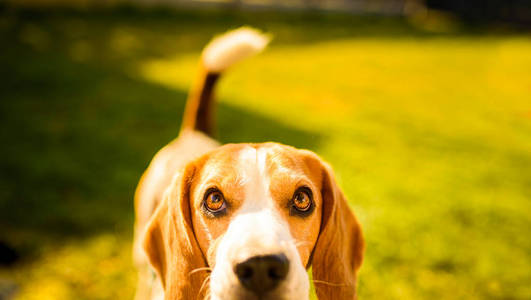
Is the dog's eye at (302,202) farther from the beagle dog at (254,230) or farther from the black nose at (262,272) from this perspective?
the black nose at (262,272)

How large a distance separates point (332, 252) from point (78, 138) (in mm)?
4765

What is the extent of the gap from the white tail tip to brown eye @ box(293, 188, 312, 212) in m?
1.43

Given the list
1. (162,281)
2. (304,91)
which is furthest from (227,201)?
(304,91)

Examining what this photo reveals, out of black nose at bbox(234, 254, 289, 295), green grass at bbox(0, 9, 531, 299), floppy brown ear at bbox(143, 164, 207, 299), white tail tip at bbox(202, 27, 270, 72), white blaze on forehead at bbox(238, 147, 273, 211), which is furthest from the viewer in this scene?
green grass at bbox(0, 9, 531, 299)

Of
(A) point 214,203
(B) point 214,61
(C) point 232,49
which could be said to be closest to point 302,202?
(A) point 214,203

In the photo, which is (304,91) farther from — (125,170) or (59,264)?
(59,264)

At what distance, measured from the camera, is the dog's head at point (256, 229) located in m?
1.47

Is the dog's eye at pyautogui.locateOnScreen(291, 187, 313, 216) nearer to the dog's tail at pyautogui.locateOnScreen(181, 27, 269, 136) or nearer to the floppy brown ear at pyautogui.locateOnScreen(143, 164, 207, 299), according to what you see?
the floppy brown ear at pyautogui.locateOnScreen(143, 164, 207, 299)

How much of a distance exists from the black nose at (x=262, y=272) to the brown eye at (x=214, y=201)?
334mm

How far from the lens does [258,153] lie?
183 centimetres

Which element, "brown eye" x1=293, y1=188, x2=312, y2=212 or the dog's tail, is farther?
the dog's tail

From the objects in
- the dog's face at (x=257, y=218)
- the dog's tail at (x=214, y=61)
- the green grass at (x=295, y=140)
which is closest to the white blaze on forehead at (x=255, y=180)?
the dog's face at (x=257, y=218)

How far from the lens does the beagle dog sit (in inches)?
58.1

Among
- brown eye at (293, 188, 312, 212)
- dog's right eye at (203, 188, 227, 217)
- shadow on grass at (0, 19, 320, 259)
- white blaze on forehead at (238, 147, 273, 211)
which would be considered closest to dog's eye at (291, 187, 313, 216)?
brown eye at (293, 188, 312, 212)
